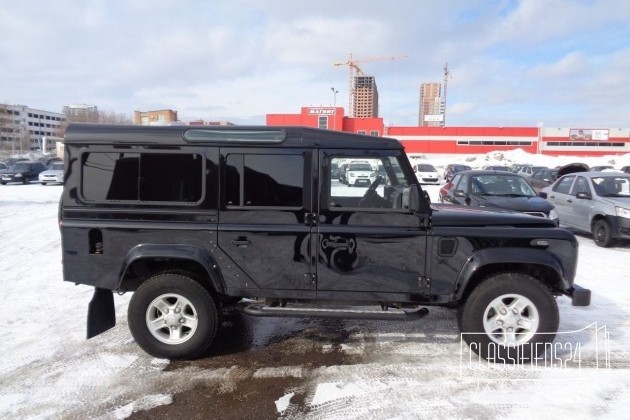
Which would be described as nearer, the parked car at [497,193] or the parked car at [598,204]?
the parked car at [497,193]

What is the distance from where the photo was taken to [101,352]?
13.6 feet

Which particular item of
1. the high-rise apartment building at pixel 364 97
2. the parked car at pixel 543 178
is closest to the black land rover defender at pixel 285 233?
the parked car at pixel 543 178

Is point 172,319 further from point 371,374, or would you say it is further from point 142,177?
point 371,374

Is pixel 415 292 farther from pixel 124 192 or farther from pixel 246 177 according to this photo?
pixel 124 192

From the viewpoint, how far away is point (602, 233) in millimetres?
9086

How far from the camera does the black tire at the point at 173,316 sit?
12.8ft

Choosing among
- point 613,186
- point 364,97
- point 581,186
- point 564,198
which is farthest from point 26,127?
point 613,186

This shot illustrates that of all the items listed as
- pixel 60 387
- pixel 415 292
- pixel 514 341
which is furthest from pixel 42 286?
pixel 514 341

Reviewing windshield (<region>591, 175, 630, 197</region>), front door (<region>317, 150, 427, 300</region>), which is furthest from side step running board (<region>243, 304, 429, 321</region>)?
windshield (<region>591, 175, 630, 197</region>)

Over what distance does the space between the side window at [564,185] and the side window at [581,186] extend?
22cm

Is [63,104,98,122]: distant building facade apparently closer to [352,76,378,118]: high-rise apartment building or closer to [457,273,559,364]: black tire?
[352,76,378,118]: high-rise apartment building

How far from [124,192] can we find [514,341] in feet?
12.6

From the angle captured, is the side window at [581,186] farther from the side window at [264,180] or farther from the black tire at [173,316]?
the black tire at [173,316]

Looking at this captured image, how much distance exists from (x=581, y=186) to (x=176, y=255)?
989cm
